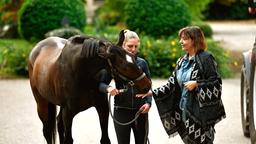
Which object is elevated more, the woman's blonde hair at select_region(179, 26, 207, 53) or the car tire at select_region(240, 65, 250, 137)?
the woman's blonde hair at select_region(179, 26, 207, 53)

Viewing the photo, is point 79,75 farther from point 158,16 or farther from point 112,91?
point 158,16

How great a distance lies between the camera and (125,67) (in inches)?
210

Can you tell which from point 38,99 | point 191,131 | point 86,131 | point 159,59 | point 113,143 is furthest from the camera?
point 159,59

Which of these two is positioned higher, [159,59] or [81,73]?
[81,73]

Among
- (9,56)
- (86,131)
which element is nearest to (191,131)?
(86,131)

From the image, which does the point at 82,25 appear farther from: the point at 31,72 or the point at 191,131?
the point at 191,131

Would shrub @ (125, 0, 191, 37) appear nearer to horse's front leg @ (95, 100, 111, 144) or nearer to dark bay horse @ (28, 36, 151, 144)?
dark bay horse @ (28, 36, 151, 144)

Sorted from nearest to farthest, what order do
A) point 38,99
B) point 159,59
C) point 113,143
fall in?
point 38,99
point 113,143
point 159,59

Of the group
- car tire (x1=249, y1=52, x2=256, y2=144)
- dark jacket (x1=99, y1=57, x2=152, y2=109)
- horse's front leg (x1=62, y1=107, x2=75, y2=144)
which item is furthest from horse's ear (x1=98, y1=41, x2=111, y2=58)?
car tire (x1=249, y1=52, x2=256, y2=144)

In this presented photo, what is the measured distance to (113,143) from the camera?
8.23 m

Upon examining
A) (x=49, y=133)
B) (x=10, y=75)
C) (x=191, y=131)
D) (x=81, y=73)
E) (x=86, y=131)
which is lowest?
(x=10, y=75)

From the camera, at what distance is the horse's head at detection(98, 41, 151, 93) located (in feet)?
17.5

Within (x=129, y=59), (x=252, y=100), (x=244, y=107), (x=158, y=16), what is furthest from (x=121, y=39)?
(x=158, y=16)

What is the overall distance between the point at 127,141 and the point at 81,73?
812 mm
